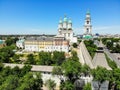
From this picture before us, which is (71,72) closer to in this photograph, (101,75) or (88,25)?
(101,75)

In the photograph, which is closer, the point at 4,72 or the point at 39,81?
the point at 39,81

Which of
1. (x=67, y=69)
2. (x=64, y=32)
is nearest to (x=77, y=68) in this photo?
(x=67, y=69)

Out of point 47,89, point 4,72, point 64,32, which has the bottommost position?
point 47,89

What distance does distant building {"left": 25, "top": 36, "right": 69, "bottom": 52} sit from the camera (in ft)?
228

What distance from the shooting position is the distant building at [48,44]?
228 ft

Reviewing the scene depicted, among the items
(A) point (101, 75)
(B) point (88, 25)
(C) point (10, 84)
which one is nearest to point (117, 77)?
(A) point (101, 75)

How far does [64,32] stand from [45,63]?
45.7m

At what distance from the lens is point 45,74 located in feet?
100

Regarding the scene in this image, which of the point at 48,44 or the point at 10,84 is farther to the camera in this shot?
the point at 48,44

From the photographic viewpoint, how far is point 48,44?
71688mm

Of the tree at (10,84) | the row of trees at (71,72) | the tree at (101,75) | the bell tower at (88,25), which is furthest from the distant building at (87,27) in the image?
the tree at (10,84)

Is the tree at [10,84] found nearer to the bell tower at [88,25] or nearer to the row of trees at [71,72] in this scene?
the row of trees at [71,72]

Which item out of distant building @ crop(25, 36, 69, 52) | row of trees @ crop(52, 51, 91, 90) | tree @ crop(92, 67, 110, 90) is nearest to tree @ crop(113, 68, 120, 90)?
tree @ crop(92, 67, 110, 90)

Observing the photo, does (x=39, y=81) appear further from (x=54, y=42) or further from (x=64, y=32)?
(x=64, y=32)
